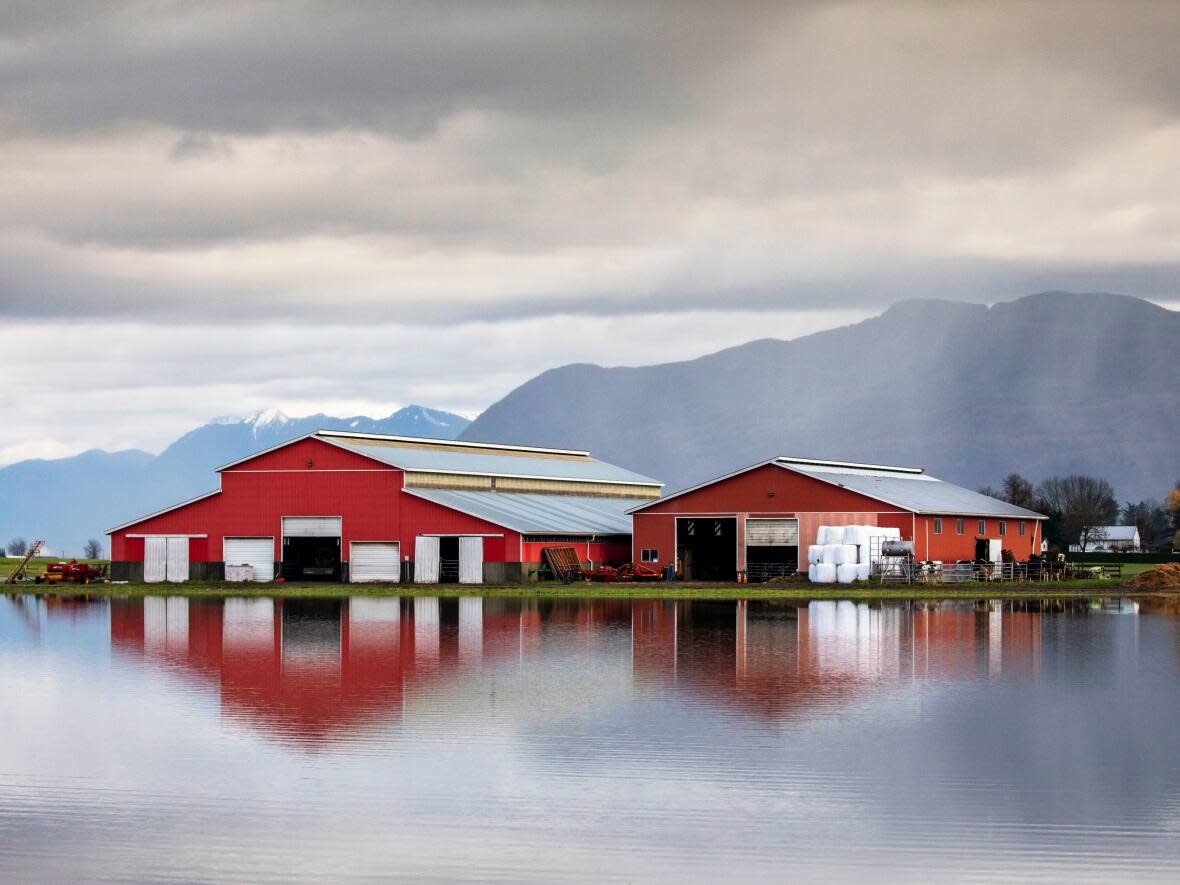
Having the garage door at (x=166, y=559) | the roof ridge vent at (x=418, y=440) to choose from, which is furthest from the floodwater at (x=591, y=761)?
the roof ridge vent at (x=418, y=440)

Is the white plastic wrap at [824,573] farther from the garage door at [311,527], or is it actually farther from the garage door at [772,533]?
the garage door at [311,527]

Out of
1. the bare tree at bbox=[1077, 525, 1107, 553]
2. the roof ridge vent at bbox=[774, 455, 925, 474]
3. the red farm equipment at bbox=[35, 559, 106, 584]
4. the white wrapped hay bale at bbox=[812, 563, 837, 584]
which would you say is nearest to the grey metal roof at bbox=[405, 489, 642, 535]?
the roof ridge vent at bbox=[774, 455, 925, 474]

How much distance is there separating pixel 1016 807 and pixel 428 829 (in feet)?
18.8

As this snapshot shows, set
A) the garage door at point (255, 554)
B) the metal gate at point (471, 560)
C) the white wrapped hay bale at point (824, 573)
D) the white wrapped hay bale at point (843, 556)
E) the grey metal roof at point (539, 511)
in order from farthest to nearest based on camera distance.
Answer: the garage door at point (255, 554) < the grey metal roof at point (539, 511) < the metal gate at point (471, 560) < the white wrapped hay bale at point (843, 556) < the white wrapped hay bale at point (824, 573)

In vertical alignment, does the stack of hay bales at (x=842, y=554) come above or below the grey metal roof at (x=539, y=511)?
below

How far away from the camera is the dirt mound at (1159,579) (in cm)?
6762

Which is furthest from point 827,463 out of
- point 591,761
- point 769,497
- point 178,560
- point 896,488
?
point 591,761

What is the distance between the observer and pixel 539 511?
8012 cm

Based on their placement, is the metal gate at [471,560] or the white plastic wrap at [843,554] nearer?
the white plastic wrap at [843,554]

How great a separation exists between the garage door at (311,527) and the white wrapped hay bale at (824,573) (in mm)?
21145

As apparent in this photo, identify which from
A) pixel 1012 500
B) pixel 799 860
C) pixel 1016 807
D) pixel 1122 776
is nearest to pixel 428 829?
pixel 799 860

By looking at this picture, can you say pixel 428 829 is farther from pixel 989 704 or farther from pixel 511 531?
pixel 511 531

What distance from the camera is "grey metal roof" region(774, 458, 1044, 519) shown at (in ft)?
241

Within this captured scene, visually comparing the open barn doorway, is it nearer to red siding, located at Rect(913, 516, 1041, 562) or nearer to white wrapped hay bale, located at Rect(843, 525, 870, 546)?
white wrapped hay bale, located at Rect(843, 525, 870, 546)
